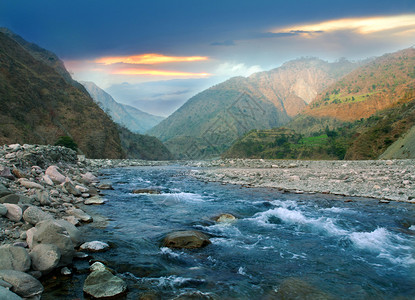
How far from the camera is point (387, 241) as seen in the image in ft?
27.2

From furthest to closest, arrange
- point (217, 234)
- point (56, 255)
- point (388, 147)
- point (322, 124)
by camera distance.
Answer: point (322, 124)
point (388, 147)
point (217, 234)
point (56, 255)

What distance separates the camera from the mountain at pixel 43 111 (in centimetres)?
4359

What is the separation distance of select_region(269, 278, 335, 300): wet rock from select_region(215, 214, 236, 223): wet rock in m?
5.02

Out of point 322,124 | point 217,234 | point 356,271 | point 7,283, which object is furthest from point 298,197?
point 322,124

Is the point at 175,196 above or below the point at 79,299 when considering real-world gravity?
below

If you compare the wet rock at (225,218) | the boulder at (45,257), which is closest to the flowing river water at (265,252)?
the wet rock at (225,218)

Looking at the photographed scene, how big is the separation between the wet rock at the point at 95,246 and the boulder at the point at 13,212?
6.61ft

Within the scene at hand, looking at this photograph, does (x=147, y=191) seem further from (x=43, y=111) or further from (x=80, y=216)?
(x=43, y=111)

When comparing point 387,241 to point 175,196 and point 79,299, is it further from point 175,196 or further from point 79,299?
point 175,196

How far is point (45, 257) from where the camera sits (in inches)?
213

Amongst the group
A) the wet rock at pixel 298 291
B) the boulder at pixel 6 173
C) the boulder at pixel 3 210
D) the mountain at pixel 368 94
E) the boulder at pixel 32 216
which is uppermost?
the mountain at pixel 368 94

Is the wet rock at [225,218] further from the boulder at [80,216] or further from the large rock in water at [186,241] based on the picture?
the boulder at [80,216]

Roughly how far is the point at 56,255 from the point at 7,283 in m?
1.26

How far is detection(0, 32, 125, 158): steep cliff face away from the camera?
4359 centimetres
